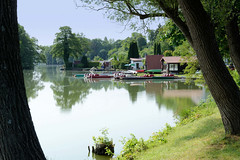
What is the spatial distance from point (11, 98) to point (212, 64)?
9.97 feet

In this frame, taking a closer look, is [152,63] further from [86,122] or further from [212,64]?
[212,64]

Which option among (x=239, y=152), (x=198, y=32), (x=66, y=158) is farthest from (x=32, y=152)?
(x=66, y=158)

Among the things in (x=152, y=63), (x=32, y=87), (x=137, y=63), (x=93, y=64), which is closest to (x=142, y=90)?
(x=32, y=87)

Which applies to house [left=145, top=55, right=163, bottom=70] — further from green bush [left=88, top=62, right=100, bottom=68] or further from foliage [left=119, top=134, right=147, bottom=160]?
foliage [left=119, top=134, right=147, bottom=160]

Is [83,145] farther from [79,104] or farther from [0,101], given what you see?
[79,104]

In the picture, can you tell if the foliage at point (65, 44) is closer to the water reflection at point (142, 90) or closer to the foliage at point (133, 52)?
the foliage at point (133, 52)

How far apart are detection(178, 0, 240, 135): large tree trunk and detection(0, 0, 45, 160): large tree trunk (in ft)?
8.86

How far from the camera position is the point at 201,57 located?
399cm

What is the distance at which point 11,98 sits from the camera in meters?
2.26

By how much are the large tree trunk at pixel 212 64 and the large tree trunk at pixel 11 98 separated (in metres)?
2.70

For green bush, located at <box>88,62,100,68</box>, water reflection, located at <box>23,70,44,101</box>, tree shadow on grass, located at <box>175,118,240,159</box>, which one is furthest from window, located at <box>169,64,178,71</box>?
tree shadow on grass, located at <box>175,118,240,159</box>

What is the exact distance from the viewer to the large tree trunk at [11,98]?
2197mm

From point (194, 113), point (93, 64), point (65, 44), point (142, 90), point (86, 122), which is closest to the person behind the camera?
point (194, 113)

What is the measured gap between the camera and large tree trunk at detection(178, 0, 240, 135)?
3.89 m
